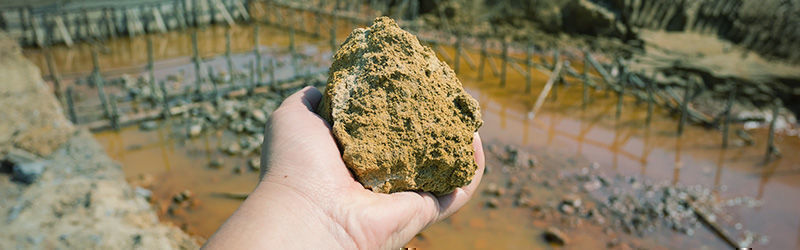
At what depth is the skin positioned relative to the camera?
219cm

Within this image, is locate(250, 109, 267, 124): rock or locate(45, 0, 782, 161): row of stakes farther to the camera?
locate(250, 109, 267, 124): rock

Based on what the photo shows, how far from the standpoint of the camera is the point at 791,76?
11812mm

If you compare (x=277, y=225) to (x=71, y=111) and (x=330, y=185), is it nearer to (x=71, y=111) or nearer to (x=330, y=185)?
(x=330, y=185)

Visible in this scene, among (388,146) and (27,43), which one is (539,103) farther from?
(27,43)

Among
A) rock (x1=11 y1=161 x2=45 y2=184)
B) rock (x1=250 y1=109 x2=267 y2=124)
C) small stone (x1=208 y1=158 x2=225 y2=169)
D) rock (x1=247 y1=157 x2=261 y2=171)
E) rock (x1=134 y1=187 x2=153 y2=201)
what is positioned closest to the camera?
rock (x1=11 y1=161 x2=45 y2=184)

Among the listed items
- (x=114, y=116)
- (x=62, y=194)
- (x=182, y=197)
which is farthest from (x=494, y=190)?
(x=114, y=116)

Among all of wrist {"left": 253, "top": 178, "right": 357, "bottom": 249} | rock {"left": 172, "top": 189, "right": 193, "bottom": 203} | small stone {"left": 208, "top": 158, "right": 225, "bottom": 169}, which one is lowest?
rock {"left": 172, "top": 189, "right": 193, "bottom": 203}

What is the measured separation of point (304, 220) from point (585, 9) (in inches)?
588

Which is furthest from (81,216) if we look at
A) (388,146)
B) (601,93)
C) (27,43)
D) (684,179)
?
(27,43)

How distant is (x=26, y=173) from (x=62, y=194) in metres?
0.68

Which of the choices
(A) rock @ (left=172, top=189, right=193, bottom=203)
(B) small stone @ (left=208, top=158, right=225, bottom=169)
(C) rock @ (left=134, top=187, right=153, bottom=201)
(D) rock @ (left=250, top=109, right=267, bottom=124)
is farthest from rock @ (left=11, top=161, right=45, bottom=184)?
(D) rock @ (left=250, top=109, right=267, bottom=124)

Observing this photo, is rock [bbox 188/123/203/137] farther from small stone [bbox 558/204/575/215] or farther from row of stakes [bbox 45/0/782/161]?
small stone [bbox 558/204/575/215]

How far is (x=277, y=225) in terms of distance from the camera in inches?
87.3

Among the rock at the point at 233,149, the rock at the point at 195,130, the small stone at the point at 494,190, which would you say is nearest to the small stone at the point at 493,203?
the small stone at the point at 494,190
